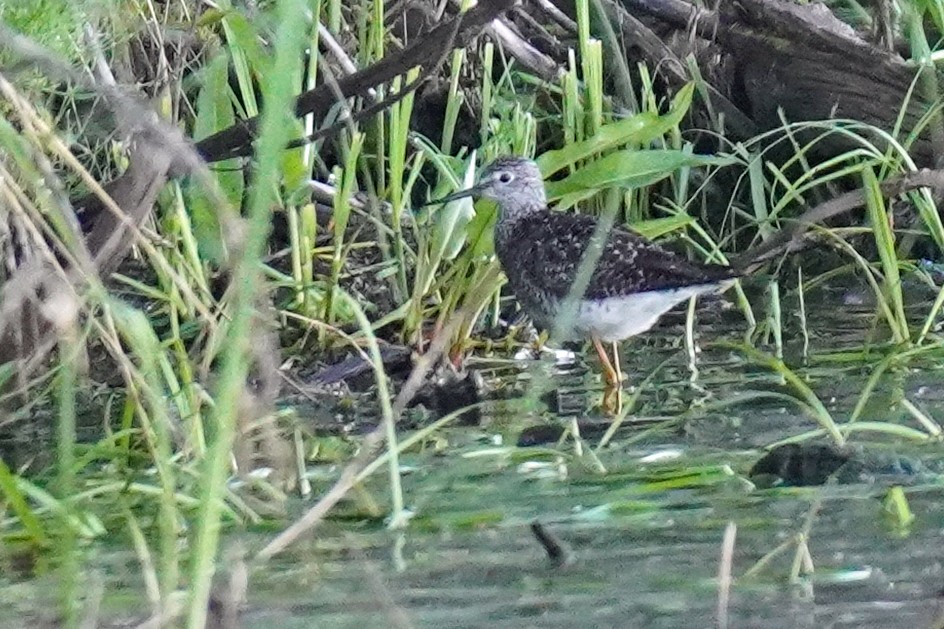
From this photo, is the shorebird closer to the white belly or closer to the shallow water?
the white belly

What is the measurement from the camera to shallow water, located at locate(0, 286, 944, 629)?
2064mm

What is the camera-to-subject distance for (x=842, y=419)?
316 centimetres

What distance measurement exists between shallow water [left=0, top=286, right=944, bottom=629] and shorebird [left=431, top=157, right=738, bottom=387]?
652 millimetres

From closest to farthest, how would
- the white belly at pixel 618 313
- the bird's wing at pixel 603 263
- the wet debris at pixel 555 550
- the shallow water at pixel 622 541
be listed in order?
the shallow water at pixel 622 541 < the wet debris at pixel 555 550 < the bird's wing at pixel 603 263 < the white belly at pixel 618 313

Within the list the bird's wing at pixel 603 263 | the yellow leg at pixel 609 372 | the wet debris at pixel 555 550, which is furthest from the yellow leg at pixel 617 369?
the wet debris at pixel 555 550

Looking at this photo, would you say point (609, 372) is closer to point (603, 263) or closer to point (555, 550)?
point (603, 263)

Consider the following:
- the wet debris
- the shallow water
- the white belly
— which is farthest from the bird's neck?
the wet debris

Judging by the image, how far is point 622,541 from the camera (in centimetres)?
239

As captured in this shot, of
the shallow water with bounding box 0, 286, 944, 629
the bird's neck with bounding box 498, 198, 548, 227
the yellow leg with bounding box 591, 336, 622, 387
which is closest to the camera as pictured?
the shallow water with bounding box 0, 286, 944, 629

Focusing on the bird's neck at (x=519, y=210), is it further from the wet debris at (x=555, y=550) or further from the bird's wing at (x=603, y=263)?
the wet debris at (x=555, y=550)

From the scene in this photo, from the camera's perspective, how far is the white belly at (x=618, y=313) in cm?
409

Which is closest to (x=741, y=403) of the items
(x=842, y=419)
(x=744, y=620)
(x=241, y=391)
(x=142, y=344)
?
(x=842, y=419)

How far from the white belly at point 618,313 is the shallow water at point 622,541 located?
0.70 metres

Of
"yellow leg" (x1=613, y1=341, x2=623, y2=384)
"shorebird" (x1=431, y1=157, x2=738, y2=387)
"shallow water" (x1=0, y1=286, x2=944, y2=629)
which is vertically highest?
"shorebird" (x1=431, y1=157, x2=738, y2=387)
